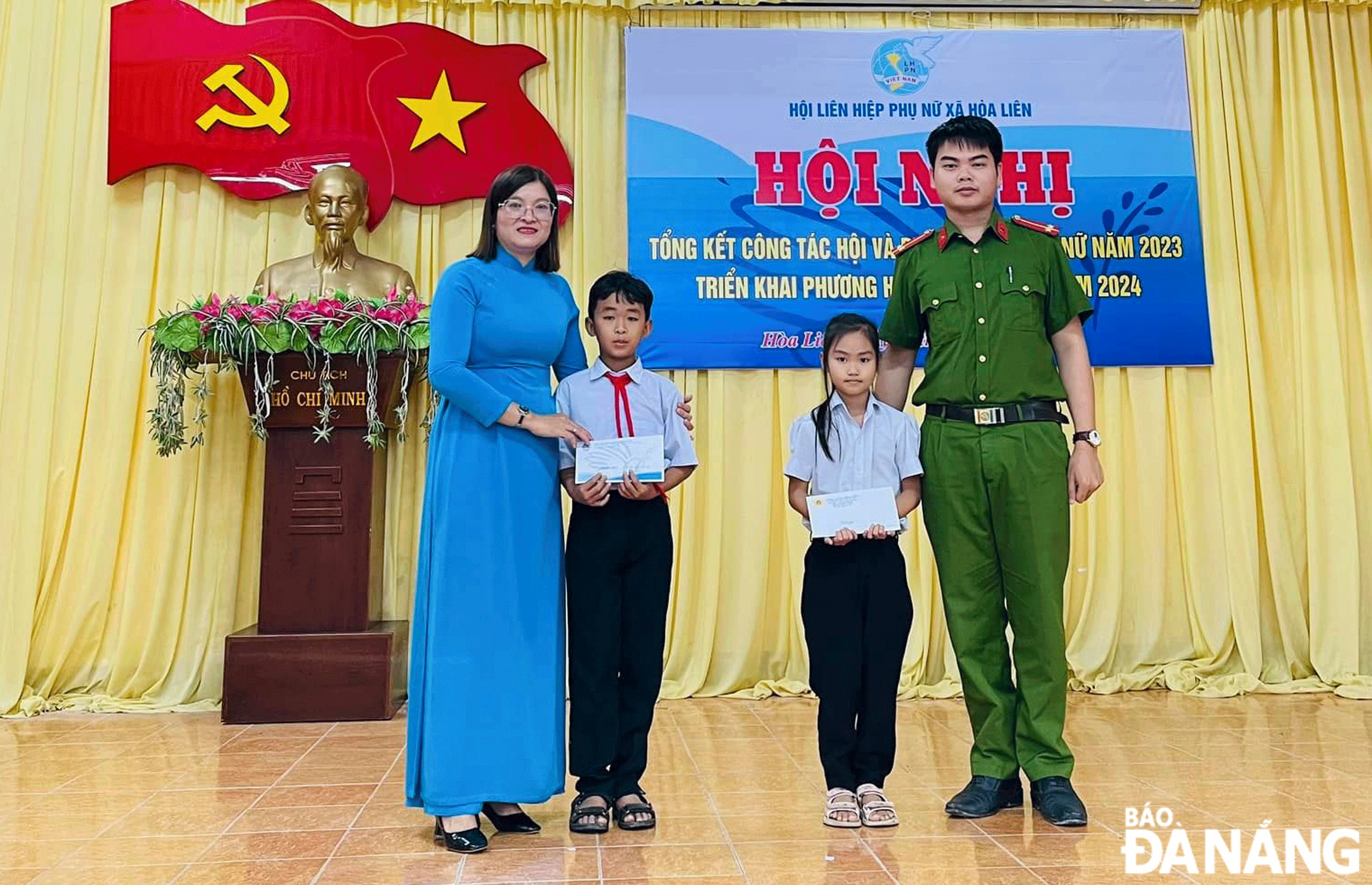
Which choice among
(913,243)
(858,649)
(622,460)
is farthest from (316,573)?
(913,243)

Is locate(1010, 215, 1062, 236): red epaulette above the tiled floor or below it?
above

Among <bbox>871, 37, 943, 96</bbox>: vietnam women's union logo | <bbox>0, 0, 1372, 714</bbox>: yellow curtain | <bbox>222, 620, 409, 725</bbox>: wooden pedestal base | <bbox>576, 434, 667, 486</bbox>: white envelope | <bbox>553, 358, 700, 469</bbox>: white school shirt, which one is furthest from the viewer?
<bbox>871, 37, 943, 96</bbox>: vietnam women's union logo

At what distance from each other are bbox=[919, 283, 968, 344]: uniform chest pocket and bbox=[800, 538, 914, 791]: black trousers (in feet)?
1.64

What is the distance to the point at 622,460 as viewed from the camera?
2.06m

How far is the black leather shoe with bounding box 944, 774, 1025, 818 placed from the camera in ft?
7.15

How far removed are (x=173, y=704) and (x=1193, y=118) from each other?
4581mm

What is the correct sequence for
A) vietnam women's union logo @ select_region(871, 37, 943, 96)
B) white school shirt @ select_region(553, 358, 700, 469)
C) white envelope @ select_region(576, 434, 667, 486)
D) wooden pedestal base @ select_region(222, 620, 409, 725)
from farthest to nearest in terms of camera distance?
1. vietnam women's union logo @ select_region(871, 37, 943, 96)
2. wooden pedestal base @ select_region(222, 620, 409, 725)
3. white school shirt @ select_region(553, 358, 700, 469)
4. white envelope @ select_region(576, 434, 667, 486)

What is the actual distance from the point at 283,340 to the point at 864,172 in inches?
89.9

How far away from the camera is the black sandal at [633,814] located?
2.12 meters

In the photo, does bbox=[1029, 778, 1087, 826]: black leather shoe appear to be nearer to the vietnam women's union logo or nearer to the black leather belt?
the black leather belt

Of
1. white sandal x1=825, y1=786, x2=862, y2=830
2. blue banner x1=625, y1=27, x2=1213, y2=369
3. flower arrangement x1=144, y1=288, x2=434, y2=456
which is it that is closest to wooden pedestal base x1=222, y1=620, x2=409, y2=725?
flower arrangement x1=144, y1=288, x2=434, y2=456

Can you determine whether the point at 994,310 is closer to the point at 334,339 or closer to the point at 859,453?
the point at 859,453

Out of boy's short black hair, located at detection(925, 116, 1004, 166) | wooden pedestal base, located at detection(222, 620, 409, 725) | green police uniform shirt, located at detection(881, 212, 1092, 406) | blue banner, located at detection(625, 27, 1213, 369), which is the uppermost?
blue banner, located at detection(625, 27, 1213, 369)

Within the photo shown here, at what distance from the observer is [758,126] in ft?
13.3
